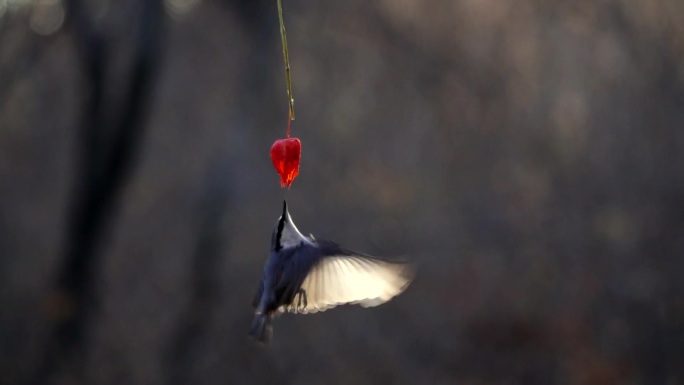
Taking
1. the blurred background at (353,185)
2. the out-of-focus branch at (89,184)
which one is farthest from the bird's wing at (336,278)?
the out-of-focus branch at (89,184)

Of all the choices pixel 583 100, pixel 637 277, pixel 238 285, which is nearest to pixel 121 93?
pixel 238 285

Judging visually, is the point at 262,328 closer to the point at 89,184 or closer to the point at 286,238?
the point at 286,238

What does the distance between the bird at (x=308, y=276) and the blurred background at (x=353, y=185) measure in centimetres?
389

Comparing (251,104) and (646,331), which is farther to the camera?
(251,104)

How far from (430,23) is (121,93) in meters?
1.94

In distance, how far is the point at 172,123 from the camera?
6254 millimetres

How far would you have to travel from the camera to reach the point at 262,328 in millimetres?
2021

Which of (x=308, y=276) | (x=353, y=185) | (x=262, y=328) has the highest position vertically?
(x=308, y=276)

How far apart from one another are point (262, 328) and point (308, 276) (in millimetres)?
148

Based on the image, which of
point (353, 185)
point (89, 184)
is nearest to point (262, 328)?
point (89, 184)

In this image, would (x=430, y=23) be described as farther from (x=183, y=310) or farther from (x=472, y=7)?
(x=183, y=310)

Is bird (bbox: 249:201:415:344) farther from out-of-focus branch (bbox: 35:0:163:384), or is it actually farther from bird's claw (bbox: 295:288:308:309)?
out-of-focus branch (bbox: 35:0:163:384)

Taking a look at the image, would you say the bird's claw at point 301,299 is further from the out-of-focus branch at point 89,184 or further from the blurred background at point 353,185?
the out-of-focus branch at point 89,184

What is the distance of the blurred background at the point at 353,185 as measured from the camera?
19.1ft
